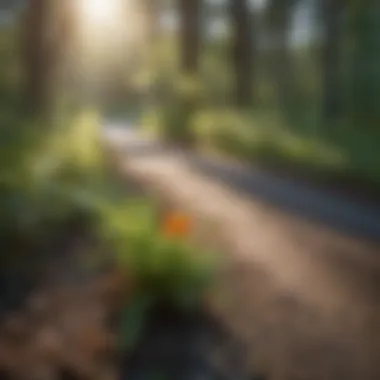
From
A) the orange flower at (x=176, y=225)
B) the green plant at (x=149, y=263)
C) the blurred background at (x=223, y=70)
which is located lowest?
the green plant at (x=149, y=263)

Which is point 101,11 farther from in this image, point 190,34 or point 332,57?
point 332,57

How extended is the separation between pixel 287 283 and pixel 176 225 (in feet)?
0.71

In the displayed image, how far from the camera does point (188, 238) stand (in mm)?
1703

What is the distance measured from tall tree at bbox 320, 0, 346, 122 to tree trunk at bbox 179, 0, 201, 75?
0.22 m

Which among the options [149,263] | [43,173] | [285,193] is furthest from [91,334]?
[285,193]

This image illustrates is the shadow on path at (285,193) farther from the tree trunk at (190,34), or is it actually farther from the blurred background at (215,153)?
the tree trunk at (190,34)

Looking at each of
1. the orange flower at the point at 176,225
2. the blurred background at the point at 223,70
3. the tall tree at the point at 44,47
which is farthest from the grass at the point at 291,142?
the tall tree at the point at 44,47

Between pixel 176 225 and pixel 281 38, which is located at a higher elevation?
pixel 281 38

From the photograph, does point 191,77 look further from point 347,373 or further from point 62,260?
point 347,373

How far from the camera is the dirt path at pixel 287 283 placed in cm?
169

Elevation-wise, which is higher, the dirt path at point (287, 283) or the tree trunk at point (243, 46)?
the tree trunk at point (243, 46)

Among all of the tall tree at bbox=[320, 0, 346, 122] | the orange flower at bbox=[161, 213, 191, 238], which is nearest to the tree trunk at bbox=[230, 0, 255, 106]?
the tall tree at bbox=[320, 0, 346, 122]

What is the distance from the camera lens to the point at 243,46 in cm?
173

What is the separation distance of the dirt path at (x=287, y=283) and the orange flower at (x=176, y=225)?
0.02m
